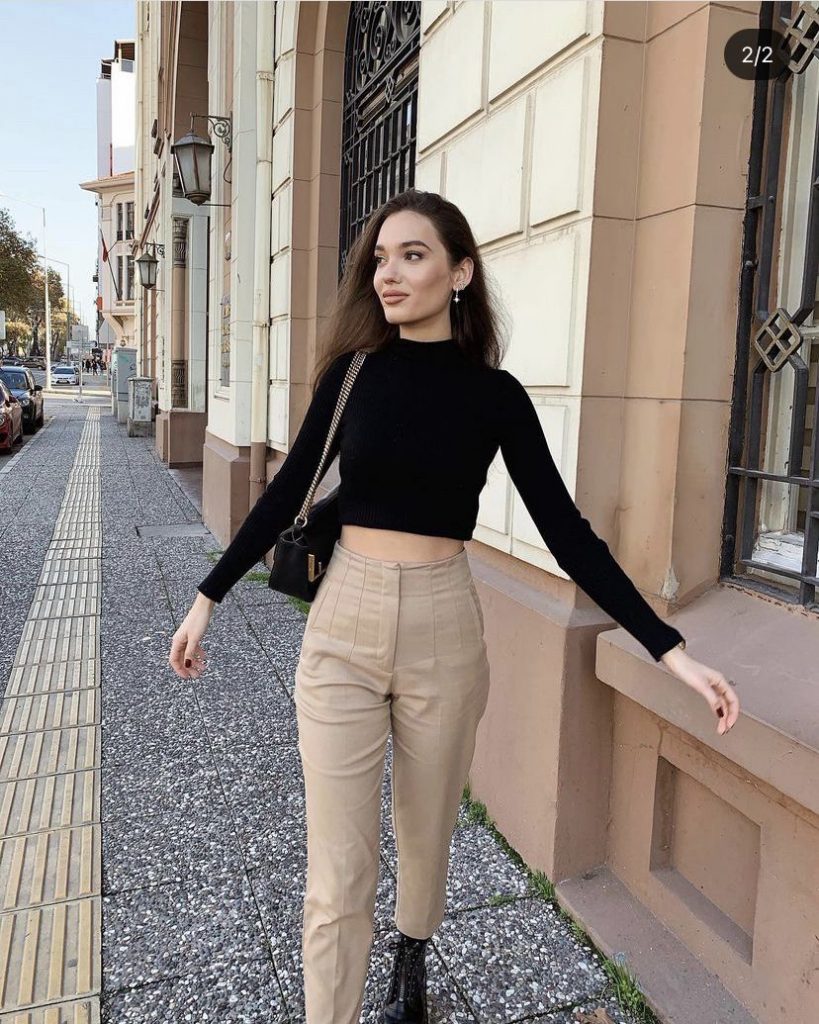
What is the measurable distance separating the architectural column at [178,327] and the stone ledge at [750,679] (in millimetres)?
13585

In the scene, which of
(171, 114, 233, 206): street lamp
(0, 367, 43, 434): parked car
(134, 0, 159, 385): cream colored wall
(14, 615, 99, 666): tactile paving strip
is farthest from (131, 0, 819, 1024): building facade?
(0, 367, 43, 434): parked car

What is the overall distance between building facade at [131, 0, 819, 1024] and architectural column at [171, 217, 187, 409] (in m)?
12.0

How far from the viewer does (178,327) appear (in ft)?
50.1

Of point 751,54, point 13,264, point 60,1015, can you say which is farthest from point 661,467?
point 13,264

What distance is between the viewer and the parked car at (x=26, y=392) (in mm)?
22766

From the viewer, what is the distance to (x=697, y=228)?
2.56 meters

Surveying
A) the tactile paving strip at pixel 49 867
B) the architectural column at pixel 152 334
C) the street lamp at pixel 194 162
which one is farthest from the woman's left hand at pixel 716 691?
the architectural column at pixel 152 334

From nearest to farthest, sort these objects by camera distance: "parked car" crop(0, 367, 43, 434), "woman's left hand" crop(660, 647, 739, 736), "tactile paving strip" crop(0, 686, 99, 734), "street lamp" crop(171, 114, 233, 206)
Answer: "woman's left hand" crop(660, 647, 739, 736) < "tactile paving strip" crop(0, 686, 99, 734) < "street lamp" crop(171, 114, 233, 206) < "parked car" crop(0, 367, 43, 434)

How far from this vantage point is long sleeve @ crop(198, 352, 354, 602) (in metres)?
2.08

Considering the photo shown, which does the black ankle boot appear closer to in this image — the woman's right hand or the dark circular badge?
the woman's right hand

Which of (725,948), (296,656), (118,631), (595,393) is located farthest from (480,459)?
(118,631)

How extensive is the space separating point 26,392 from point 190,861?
904 inches

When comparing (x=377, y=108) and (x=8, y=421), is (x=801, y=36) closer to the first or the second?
(x=377, y=108)

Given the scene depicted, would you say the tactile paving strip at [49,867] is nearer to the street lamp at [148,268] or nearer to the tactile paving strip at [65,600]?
the tactile paving strip at [65,600]
